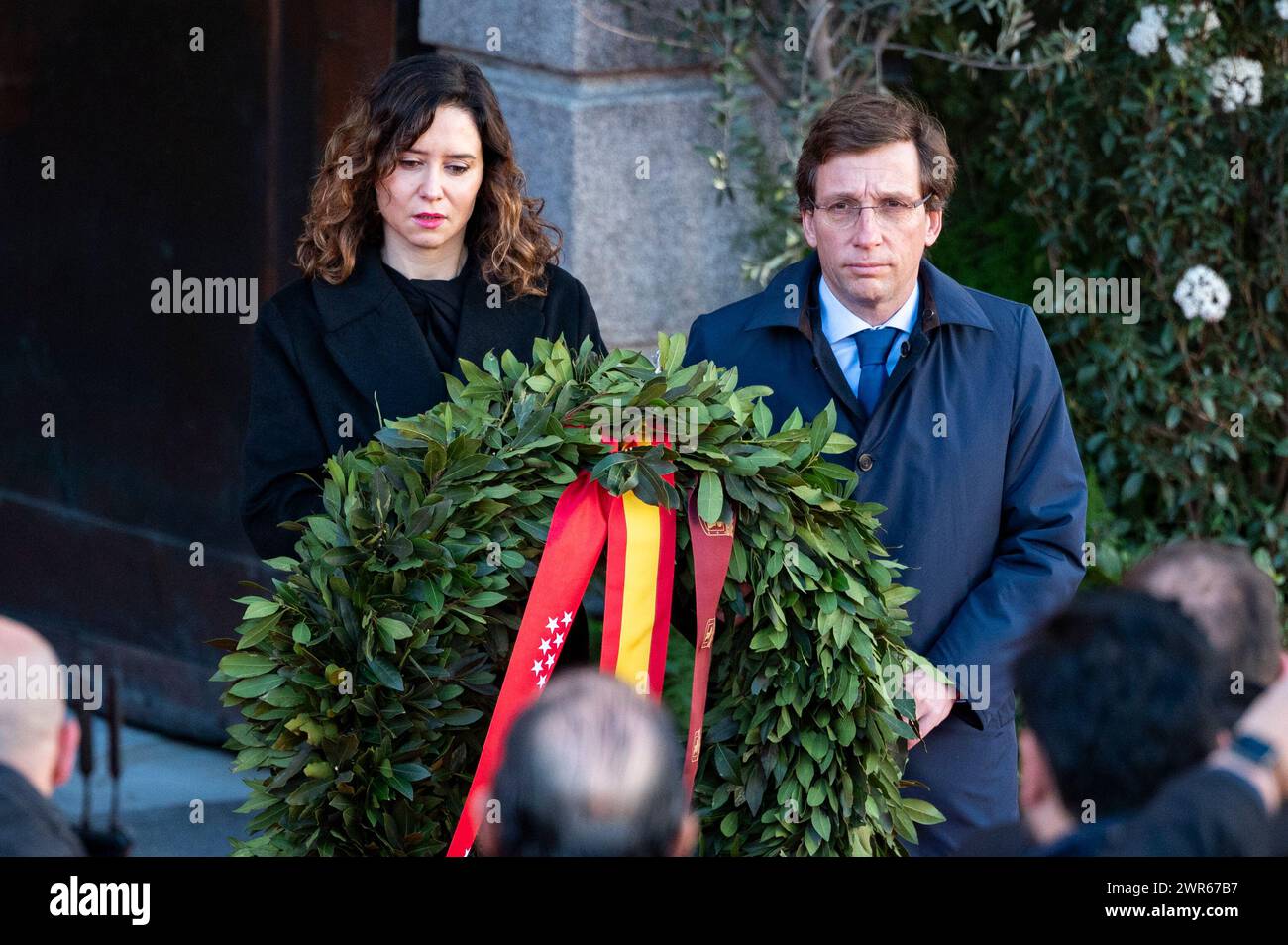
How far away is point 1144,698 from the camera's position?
192 centimetres

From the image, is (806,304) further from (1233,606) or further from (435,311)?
(1233,606)

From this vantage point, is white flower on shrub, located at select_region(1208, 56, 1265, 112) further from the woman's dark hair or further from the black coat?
the black coat

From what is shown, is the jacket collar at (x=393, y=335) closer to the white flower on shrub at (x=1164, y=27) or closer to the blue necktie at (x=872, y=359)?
the blue necktie at (x=872, y=359)

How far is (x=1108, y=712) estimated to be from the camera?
1917 mm

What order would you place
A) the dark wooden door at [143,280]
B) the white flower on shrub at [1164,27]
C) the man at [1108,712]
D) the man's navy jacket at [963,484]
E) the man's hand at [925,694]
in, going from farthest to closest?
the dark wooden door at [143,280] → the white flower on shrub at [1164,27] → the man's navy jacket at [963,484] → the man's hand at [925,694] → the man at [1108,712]

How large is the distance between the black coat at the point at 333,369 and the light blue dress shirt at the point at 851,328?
569 millimetres

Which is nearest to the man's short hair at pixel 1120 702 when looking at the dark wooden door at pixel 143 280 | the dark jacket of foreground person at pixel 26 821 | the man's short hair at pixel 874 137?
the dark jacket of foreground person at pixel 26 821

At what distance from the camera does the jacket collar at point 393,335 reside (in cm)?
313

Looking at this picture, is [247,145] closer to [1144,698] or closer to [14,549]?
[14,549]

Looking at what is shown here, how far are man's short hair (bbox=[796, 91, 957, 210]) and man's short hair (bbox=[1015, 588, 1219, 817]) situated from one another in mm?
1298

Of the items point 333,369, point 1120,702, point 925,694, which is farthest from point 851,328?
point 1120,702

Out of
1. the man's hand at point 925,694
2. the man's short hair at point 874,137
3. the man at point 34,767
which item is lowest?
the man's hand at point 925,694

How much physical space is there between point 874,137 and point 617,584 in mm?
1001
